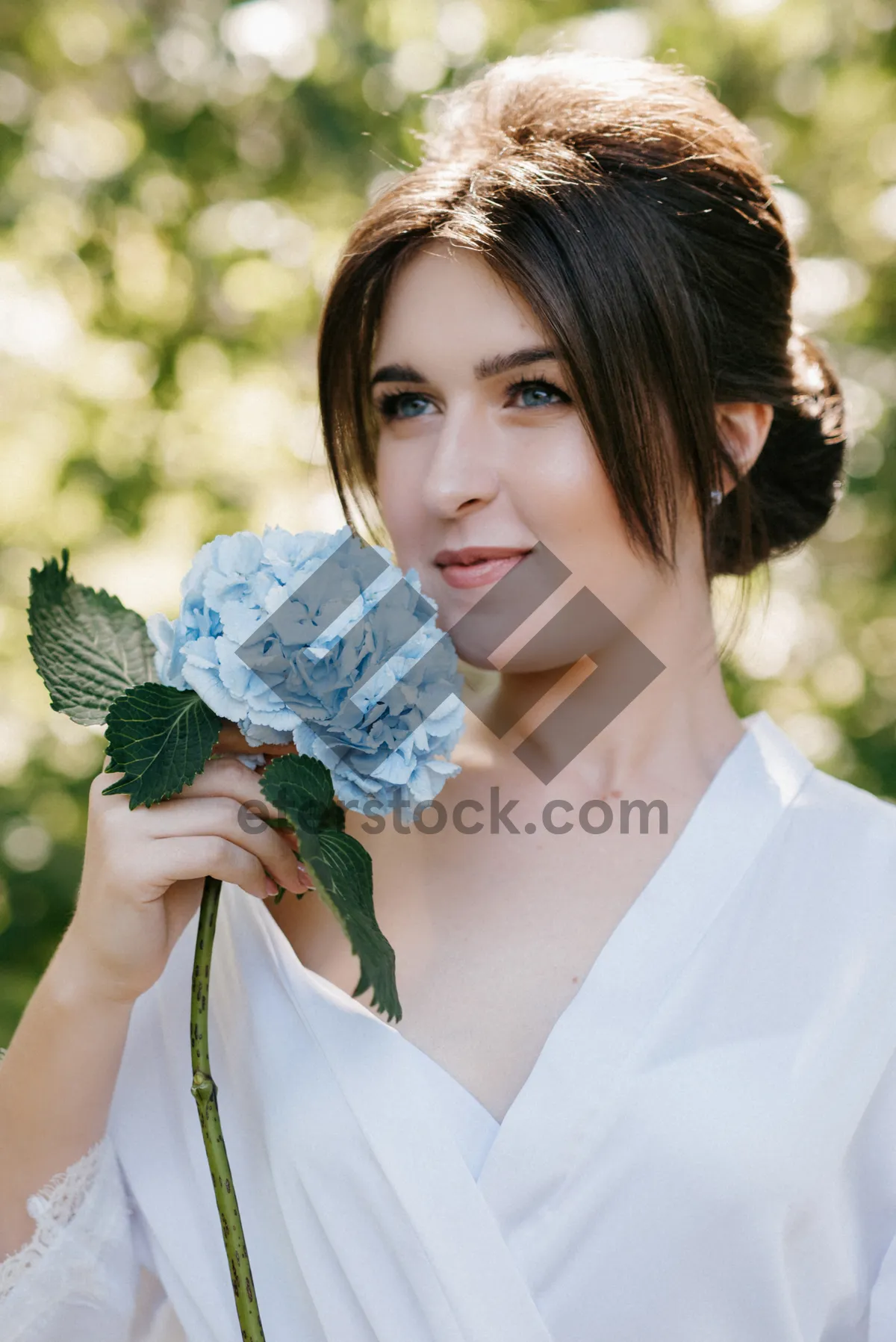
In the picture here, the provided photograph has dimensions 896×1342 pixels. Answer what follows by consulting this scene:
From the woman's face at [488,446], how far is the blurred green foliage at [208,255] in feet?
3.03

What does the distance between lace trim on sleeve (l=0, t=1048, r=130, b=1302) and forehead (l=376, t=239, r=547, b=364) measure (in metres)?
0.86

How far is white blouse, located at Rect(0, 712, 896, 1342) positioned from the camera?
3.62 feet

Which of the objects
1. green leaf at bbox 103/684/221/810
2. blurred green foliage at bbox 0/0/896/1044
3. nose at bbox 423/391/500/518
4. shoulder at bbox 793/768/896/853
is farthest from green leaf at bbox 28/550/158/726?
blurred green foliage at bbox 0/0/896/1044

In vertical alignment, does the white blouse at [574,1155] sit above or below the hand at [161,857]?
below

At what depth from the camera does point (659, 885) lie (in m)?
1.29

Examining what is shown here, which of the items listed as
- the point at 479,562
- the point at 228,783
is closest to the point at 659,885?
the point at 479,562

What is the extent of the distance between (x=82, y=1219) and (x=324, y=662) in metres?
0.66

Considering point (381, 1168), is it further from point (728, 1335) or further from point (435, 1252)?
point (728, 1335)

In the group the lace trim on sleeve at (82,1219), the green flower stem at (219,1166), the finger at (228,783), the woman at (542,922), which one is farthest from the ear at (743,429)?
the lace trim on sleeve at (82,1219)

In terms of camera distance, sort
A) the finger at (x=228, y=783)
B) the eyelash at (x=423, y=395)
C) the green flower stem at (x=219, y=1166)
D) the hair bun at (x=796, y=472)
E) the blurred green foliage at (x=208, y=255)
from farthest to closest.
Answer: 1. the blurred green foliage at (x=208, y=255)
2. the hair bun at (x=796, y=472)
3. the eyelash at (x=423, y=395)
4. the finger at (x=228, y=783)
5. the green flower stem at (x=219, y=1166)

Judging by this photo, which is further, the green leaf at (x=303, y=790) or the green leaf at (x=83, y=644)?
the green leaf at (x=83, y=644)

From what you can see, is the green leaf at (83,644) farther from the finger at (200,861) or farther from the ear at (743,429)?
the ear at (743,429)

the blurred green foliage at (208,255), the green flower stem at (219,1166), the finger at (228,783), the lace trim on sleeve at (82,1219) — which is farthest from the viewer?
the blurred green foliage at (208,255)

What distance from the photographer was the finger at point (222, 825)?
3.39 feet
